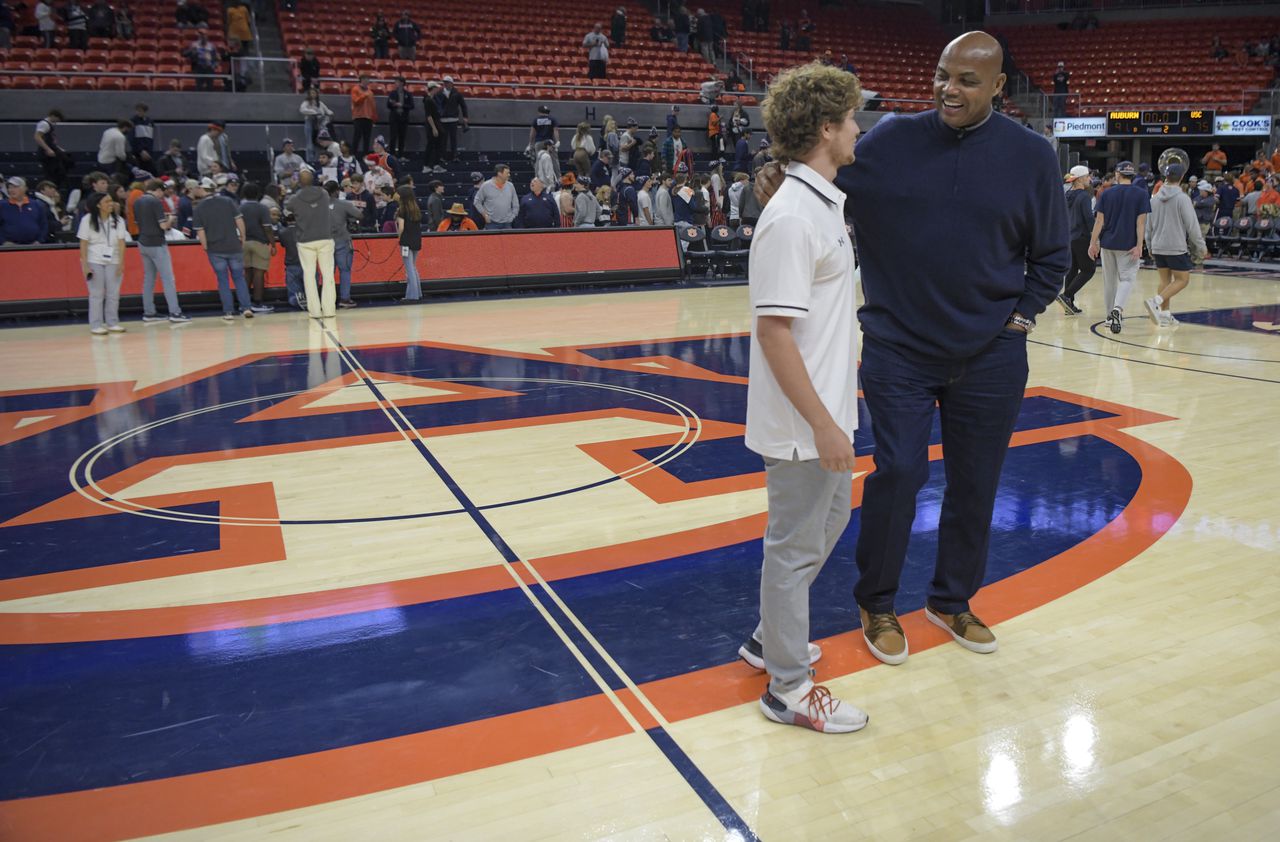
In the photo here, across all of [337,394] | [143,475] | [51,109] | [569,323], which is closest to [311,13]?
[51,109]

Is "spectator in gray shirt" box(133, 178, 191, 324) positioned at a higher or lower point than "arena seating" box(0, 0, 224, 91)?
lower

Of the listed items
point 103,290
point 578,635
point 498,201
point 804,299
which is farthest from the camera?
point 498,201

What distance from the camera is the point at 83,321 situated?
12.5m

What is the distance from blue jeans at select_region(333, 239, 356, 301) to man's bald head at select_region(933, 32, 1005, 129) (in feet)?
36.3

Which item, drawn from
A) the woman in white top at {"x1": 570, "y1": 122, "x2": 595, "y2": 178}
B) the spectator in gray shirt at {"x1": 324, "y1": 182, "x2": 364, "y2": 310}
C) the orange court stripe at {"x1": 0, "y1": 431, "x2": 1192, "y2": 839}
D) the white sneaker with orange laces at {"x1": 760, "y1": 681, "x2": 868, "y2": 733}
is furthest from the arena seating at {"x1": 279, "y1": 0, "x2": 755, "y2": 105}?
the white sneaker with orange laces at {"x1": 760, "y1": 681, "x2": 868, "y2": 733}

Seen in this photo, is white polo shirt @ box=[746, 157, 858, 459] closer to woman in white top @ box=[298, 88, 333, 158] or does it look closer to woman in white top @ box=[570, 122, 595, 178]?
woman in white top @ box=[570, 122, 595, 178]

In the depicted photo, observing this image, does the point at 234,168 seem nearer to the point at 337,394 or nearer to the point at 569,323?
the point at 569,323

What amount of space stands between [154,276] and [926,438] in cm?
1122

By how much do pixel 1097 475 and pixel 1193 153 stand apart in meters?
28.7

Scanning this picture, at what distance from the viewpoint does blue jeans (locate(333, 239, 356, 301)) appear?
13062 mm

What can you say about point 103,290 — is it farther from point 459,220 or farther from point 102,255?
point 459,220

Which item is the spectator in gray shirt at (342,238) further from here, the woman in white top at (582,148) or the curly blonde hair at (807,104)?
the curly blonde hair at (807,104)

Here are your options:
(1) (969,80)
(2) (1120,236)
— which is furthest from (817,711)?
(2) (1120,236)

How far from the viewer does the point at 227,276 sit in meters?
12.3
